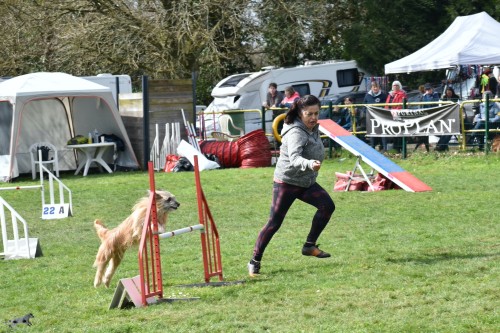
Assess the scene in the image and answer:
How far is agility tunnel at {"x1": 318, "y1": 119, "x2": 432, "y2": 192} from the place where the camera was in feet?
52.7

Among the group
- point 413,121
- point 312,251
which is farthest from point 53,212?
point 413,121

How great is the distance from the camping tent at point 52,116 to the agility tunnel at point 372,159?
909cm

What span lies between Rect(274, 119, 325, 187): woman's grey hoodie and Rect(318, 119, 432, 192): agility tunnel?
6.55m

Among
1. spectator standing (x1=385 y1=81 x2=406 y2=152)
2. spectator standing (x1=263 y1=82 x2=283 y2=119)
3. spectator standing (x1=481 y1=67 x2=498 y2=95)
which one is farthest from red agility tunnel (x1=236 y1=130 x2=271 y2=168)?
spectator standing (x1=481 y1=67 x2=498 y2=95)

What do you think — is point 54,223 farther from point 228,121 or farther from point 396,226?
point 228,121

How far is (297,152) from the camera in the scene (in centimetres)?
913

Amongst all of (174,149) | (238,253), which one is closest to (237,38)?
(174,149)

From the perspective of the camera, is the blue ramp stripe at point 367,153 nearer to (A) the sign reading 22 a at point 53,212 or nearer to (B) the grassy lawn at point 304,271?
(B) the grassy lawn at point 304,271

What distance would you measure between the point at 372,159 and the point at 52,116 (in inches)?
466

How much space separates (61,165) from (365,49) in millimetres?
14630

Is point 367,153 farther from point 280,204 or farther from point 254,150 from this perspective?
point 254,150

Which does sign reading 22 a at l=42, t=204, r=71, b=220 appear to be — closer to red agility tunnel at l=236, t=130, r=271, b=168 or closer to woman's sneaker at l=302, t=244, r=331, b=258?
woman's sneaker at l=302, t=244, r=331, b=258

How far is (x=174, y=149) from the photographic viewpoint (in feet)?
81.1

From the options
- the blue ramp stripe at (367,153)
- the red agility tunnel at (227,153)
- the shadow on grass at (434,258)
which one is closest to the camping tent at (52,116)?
the red agility tunnel at (227,153)
